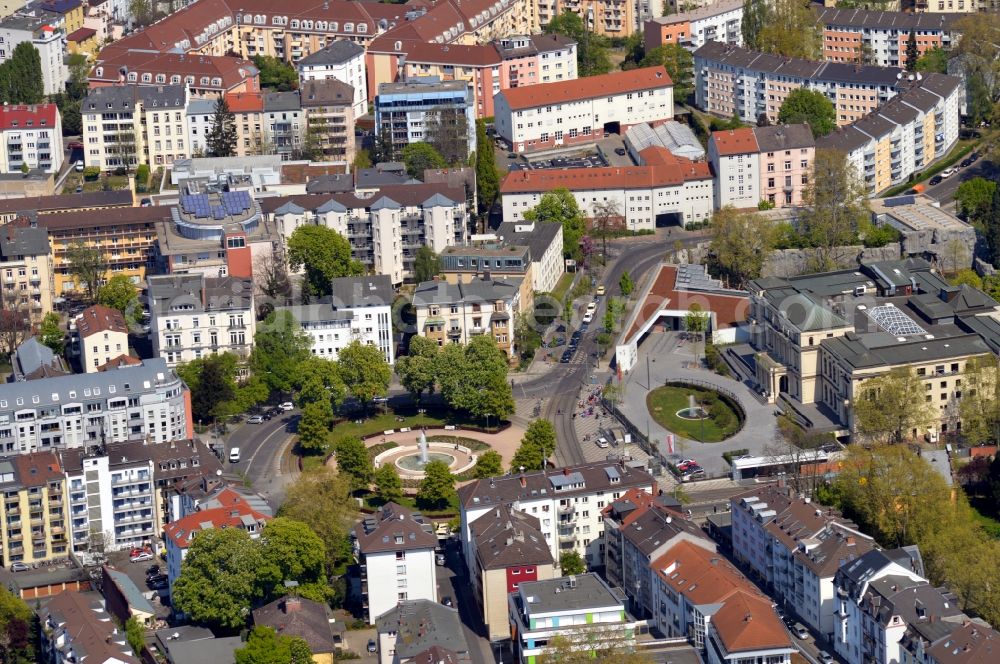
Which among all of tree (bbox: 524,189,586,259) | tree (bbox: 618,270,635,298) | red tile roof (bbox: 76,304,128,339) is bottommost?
tree (bbox: 618,270,635,298)

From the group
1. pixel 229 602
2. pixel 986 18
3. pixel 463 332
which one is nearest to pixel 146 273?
pixel 463 332

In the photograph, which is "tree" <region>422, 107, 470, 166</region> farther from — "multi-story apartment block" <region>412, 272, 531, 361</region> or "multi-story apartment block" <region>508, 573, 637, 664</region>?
"multi-story apartment block" <region>508, 573, 637, 664</region>

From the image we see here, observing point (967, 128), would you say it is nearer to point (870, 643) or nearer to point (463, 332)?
point (463, 332)

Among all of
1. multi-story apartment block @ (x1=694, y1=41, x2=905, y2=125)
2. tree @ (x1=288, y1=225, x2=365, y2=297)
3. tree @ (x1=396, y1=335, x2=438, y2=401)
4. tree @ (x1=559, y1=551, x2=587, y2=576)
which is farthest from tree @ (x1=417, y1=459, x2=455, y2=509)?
multi-story apartment block @ (x1=694, y1=41, x2=905, y2=125)

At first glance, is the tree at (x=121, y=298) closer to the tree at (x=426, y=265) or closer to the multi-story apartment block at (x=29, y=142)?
the tree at (x=426, y=265)

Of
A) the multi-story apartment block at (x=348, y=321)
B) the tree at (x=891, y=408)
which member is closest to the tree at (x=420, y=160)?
the multi-story apartment block at (x=348, y=321)

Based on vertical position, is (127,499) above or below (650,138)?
below
